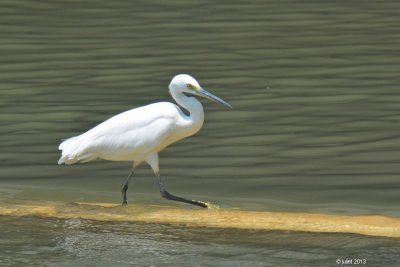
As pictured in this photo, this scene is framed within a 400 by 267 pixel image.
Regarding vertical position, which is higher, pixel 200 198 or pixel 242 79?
pixel 242 79

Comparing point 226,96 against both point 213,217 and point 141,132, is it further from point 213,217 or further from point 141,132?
point 213,217

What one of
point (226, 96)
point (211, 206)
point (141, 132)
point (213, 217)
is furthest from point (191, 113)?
point (226, 96)

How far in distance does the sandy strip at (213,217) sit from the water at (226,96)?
134 millimetres

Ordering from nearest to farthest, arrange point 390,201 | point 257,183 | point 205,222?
point 205,222, point 390,201, point 257,183

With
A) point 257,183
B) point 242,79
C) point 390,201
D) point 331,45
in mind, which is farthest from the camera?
point 331,45

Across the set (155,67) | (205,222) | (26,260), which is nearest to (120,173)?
(205,222)

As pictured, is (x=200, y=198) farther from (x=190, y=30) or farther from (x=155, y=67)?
(x=190, y=30)

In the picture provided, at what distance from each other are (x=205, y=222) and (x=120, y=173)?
195 centimetres

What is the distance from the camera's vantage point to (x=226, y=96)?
1134 cm

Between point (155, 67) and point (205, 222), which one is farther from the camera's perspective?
point (155, 67)

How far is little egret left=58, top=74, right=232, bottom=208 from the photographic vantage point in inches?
318

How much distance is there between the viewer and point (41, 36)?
1397cm

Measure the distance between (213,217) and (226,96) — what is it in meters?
3.96

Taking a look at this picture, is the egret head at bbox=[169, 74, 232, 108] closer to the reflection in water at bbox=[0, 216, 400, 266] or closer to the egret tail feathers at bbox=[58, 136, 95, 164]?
the egret tail feathers at bbox=[58, 136, 95, 164]
